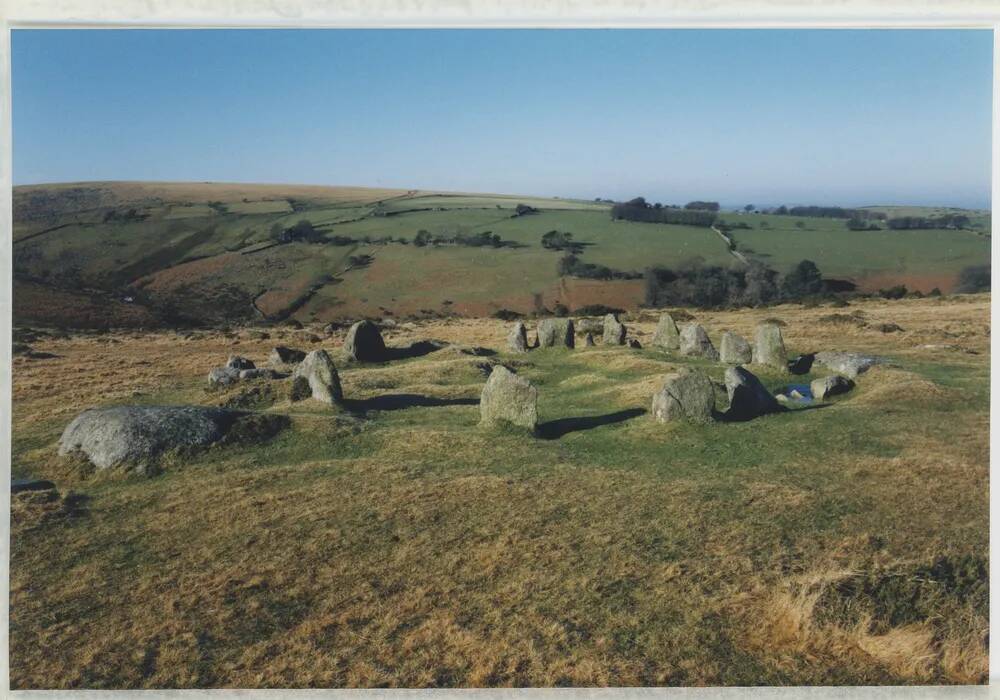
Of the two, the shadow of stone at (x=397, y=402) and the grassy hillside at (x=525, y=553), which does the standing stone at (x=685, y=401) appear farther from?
the shadow of stone at (x=397, y=402)

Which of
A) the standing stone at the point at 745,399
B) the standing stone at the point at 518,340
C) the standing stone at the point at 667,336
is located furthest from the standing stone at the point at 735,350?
the standing stone at the point at 518,340

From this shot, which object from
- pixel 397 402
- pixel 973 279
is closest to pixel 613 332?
pixel 397 402

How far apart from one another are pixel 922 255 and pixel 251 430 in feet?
248

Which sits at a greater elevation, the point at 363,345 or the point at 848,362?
the point at 363,345

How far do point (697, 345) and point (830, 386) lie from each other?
8415mm

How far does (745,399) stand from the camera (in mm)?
20422

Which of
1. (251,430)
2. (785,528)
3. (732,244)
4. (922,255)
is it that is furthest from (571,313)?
(785,528)

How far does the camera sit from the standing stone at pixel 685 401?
19281mm

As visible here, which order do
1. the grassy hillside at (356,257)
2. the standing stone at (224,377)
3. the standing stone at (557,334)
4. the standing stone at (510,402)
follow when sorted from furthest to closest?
the grassy hillside at (356,257) → the standing stone at (557,334) → the standing stone at (224,377) → the standing stone at (510,402)

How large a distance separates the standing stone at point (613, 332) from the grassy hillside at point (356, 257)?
1284 inches

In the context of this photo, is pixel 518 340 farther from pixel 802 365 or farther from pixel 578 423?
pixel 578 423

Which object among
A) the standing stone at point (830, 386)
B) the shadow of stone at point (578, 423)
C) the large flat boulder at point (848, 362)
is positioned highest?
the large flat boulder at point (848, 362)

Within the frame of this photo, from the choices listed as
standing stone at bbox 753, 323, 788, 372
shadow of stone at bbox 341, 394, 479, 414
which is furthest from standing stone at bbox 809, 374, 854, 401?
shadow of stone at bbox 341, 394, 479, 414

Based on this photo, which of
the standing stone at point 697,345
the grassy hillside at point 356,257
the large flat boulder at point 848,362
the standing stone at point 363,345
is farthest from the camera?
the grassy hillside at point 356,257
